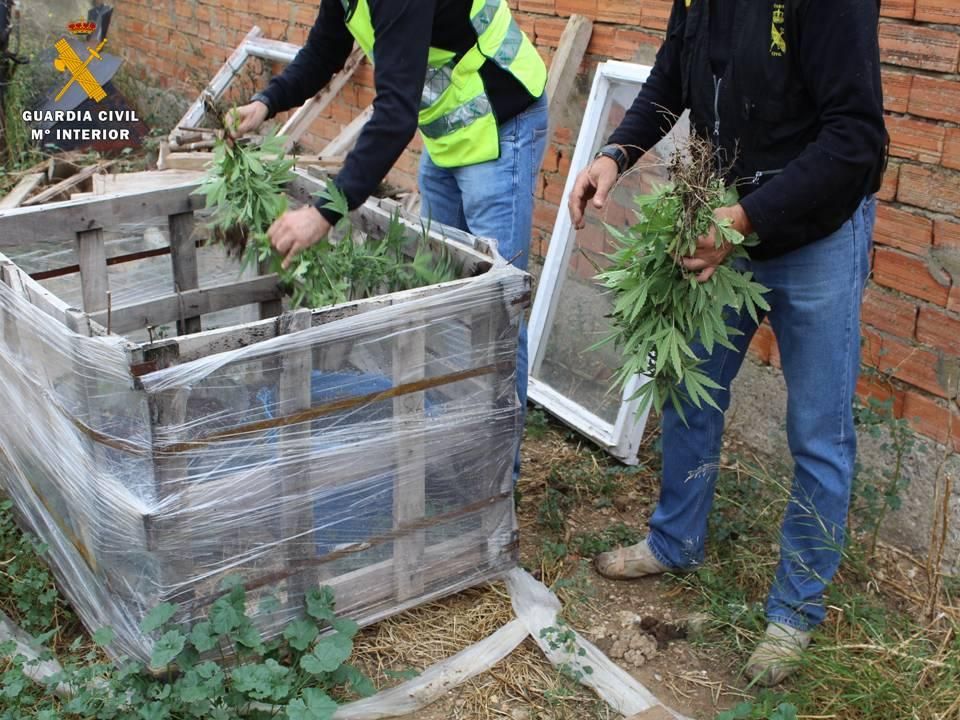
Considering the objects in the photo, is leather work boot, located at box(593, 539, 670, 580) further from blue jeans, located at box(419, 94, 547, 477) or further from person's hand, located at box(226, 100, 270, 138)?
person's hand, located at box(226, 100, 270, 138)

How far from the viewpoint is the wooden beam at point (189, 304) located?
3.25m

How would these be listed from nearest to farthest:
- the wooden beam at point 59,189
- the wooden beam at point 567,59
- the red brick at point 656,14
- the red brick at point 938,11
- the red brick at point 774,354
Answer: the red brick at point 938,11 < the red brick at point 774,354 < the red brick at point 656,14 < the wooden beam at point 567,59 < the wooden beam at point 59,189

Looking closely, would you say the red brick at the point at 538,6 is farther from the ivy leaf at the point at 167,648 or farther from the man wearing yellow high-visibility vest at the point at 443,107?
the ivy leaf at the point at 167,648

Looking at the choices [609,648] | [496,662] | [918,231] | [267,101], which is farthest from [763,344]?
[267,101]

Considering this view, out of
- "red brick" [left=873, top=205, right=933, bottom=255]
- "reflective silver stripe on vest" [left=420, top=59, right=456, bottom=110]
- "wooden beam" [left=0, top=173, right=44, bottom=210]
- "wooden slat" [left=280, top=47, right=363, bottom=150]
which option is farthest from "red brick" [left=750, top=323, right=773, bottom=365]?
"wooden beam" [left=0, top=173, right=44, bottom=210]

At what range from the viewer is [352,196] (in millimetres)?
2717

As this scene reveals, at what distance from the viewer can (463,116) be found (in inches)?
120

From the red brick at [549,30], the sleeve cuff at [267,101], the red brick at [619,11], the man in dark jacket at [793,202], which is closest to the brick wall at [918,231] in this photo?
the red brick at [619,11]

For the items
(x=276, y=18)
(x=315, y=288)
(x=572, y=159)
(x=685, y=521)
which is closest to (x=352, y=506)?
(x=315, y=288)

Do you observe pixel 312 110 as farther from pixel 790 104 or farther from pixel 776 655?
pixel 776 655

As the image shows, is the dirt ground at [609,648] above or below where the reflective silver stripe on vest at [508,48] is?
below

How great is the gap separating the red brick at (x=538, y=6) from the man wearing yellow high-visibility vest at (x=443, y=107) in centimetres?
135

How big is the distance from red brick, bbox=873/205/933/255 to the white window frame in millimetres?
937

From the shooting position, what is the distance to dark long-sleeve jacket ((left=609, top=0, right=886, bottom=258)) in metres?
2.14
